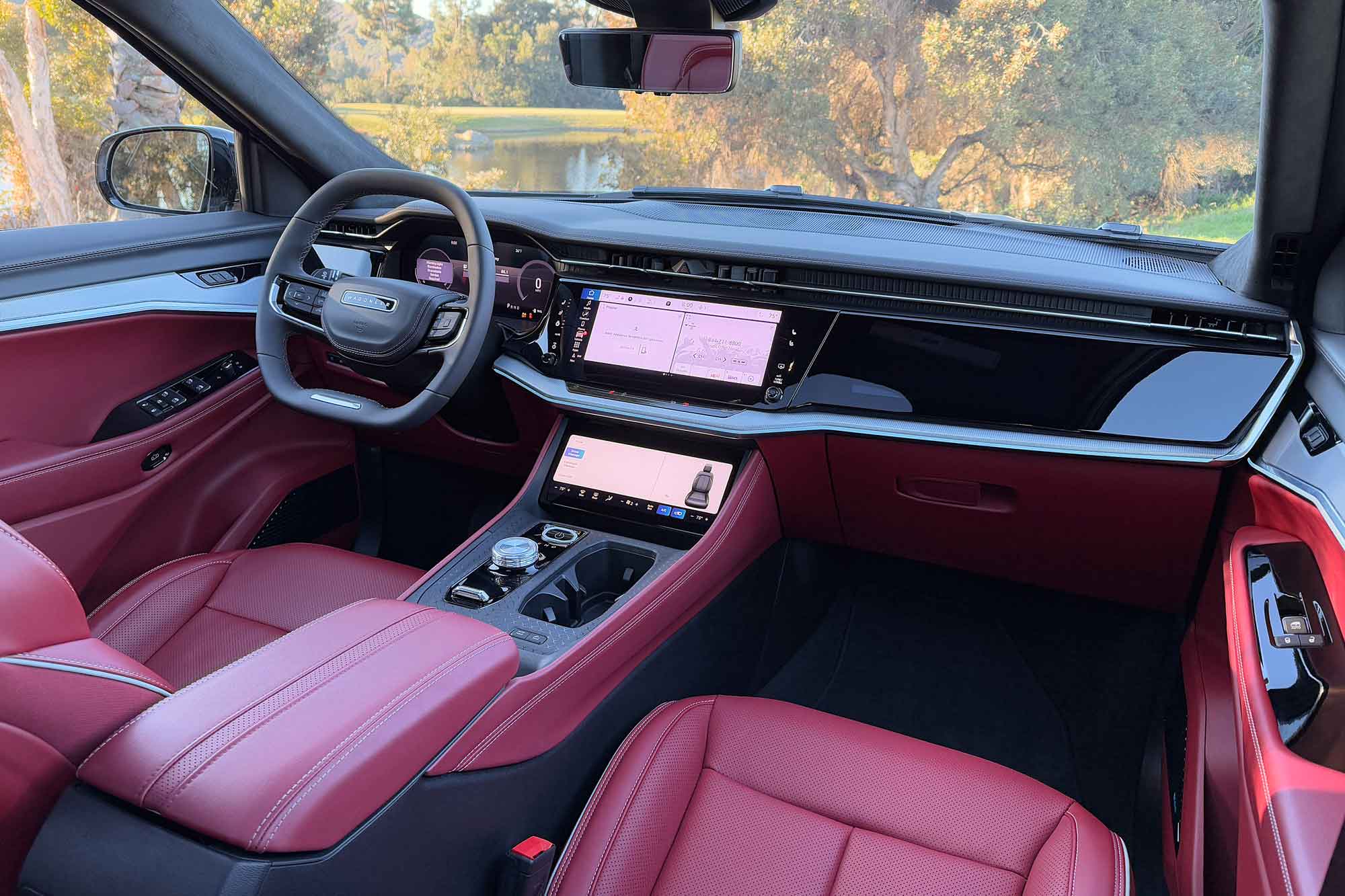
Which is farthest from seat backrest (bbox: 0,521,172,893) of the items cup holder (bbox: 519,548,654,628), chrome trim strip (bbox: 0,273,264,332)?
chrome trim strip (bbox: 0,273,264,332)

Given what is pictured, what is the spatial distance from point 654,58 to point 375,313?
77cm

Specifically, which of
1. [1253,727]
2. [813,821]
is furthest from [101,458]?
[1253,727]

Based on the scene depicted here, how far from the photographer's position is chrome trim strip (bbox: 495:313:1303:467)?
1.58m

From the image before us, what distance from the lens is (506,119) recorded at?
3.29m

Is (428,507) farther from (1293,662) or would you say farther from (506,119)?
(1293,662)

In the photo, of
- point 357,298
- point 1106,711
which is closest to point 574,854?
point 357,298

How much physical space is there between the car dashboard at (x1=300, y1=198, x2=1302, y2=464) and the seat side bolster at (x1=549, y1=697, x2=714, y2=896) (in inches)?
23.2

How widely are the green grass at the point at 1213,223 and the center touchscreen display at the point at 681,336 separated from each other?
827 mm

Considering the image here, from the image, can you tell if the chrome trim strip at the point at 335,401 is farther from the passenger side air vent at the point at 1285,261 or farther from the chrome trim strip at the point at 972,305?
the passenger side air vent at the point at 1285,261

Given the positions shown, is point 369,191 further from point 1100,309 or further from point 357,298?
point 1100,309

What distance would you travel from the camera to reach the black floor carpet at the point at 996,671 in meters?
2.05

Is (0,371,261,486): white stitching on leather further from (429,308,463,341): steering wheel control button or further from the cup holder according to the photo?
the cup holder

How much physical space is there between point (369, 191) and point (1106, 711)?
1.91m

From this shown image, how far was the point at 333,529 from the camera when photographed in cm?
265
